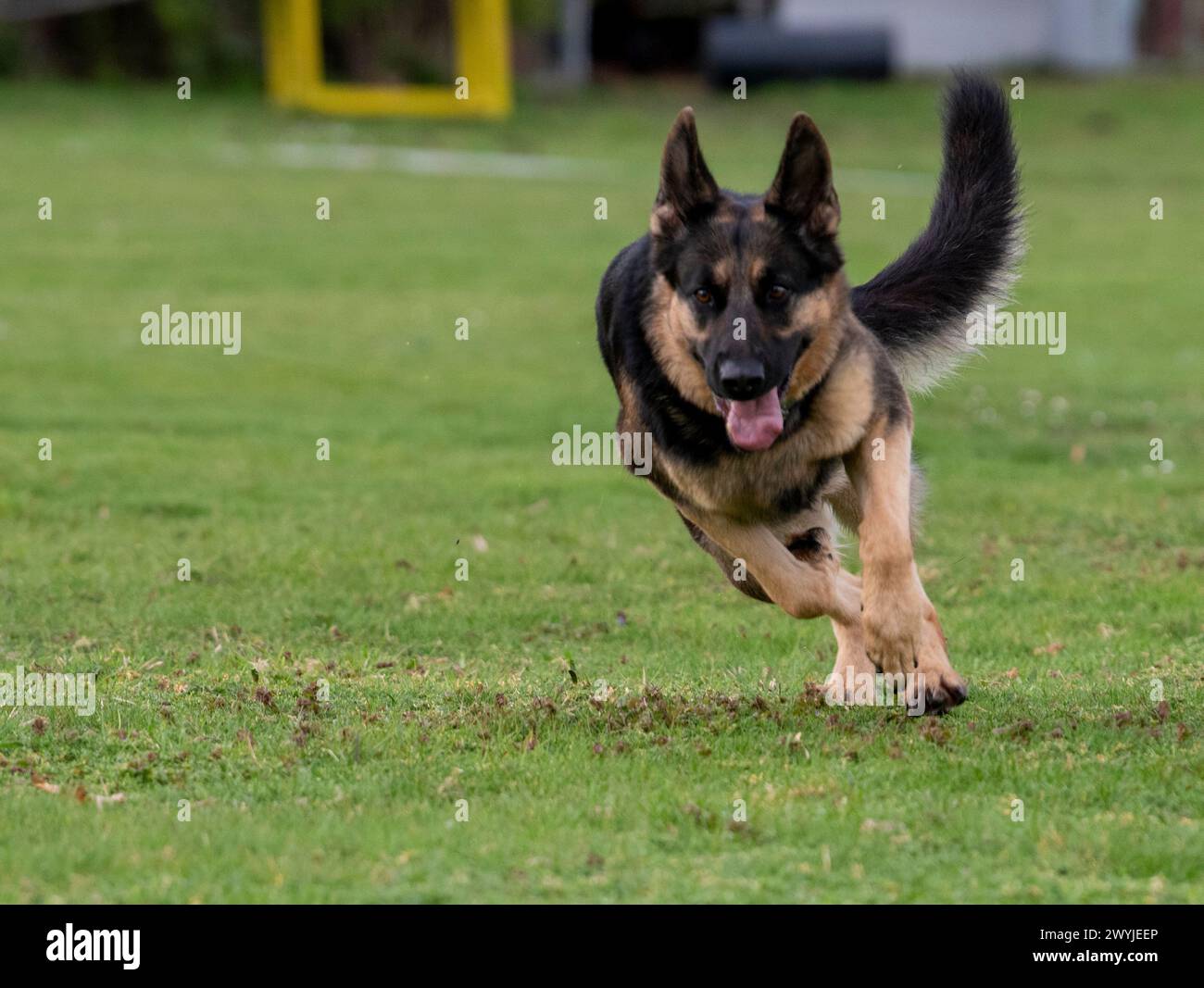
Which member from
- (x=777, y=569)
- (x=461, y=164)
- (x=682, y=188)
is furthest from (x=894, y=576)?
(x=461, y=164)

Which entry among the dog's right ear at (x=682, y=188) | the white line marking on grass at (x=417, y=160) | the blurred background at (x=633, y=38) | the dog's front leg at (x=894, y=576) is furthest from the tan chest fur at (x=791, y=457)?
the blurred background at (x=633, y=38)

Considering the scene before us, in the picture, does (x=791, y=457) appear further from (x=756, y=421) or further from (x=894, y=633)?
(x=894, y=633)

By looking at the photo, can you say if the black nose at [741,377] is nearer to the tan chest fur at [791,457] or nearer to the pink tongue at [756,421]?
the pink tongue at [756,421]

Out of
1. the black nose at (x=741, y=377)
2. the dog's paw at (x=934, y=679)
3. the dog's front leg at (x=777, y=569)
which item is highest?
the black nose at (x=741, y=377)

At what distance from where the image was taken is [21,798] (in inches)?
224

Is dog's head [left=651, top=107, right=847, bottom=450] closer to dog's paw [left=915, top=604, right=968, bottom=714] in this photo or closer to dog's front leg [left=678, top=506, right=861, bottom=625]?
dog's front leg [left=678, top=506, right=861, bottom=625]

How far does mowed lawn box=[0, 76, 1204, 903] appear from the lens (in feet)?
17.4

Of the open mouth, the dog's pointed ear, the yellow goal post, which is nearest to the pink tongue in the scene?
the open mouth

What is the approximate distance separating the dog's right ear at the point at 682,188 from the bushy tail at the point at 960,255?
45.0 inches

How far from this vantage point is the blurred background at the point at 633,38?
128 ft

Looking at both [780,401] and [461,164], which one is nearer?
[780,401]

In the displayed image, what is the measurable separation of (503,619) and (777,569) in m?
2.32

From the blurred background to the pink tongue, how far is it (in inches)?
1295

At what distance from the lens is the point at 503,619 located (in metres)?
8.65
